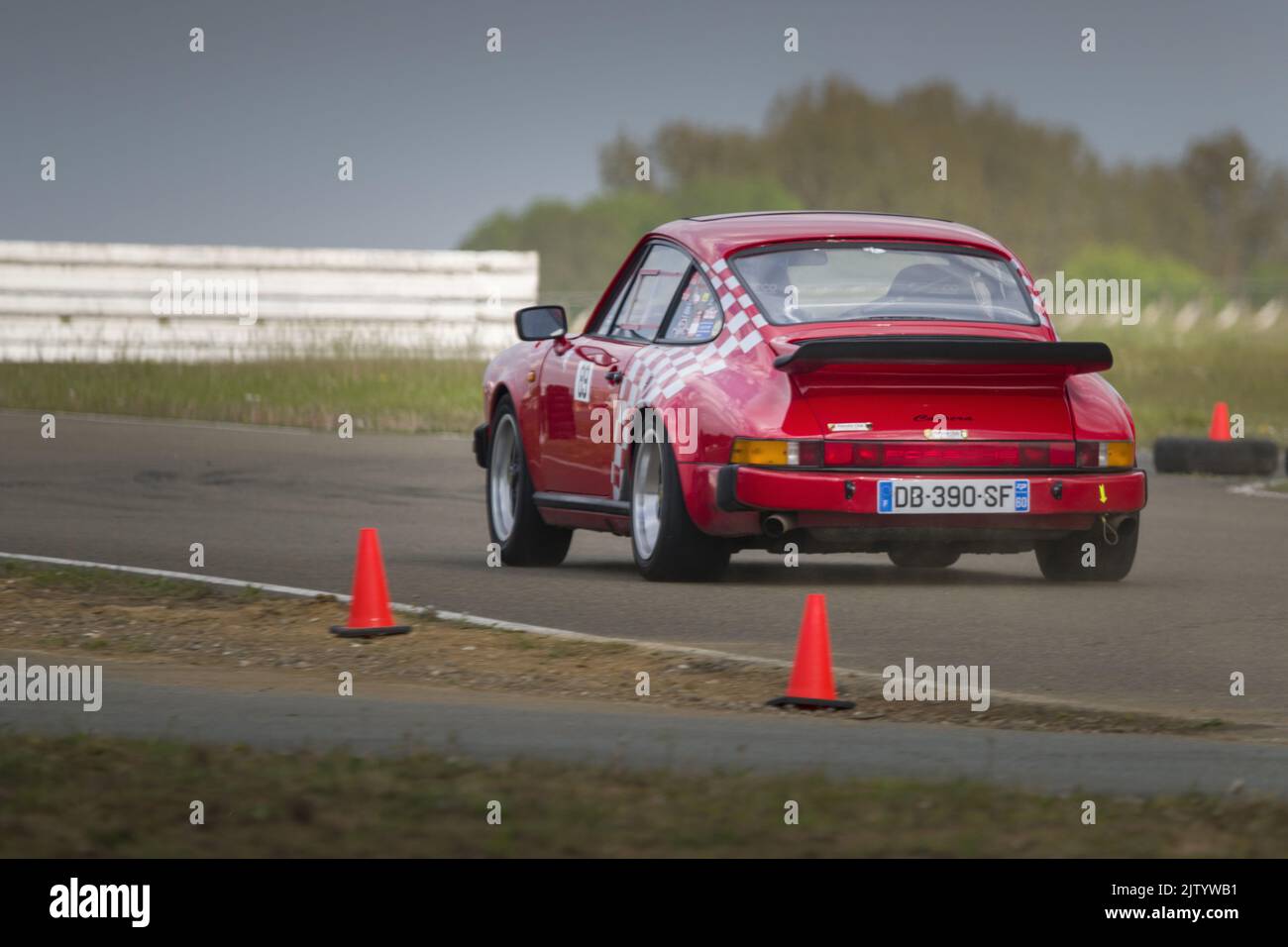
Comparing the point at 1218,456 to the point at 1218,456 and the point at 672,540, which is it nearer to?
the point at 1218,456

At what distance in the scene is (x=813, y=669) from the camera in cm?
915

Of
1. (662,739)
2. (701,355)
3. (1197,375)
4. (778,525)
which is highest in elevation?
(701,355)

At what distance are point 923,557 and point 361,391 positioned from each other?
21.3 meters

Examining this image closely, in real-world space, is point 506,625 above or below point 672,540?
below

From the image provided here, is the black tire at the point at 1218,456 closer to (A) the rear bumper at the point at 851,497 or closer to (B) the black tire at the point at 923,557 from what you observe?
(B) the black tire at the point at 923,557

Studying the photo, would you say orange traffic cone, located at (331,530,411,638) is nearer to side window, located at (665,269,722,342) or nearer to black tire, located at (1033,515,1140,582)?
side window, located at (665,269,722,342)

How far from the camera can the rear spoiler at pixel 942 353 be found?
452 inches

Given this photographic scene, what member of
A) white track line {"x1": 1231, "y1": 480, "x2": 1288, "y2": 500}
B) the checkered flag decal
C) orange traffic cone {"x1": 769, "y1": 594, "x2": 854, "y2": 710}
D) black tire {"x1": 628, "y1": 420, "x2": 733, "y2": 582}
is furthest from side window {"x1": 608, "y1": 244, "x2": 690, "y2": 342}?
white track line {"x1": 1231, "y1": 480, "x2": 1288, "y2": 500}

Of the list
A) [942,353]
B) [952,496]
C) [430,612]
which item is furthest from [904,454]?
[430,612]

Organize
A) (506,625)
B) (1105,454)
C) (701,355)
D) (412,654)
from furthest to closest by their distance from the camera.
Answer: (701,355) → (1105,454) → (506,625) → (412,654)

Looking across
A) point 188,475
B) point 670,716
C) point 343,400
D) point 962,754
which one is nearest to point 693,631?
point 670,716

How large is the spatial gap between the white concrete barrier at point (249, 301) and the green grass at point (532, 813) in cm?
3276

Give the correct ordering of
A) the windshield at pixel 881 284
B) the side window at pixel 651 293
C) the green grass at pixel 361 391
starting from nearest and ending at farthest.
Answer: the windshield at pixel 881 284
the side window at pixel 651 293
the green grass at pixel 361 391

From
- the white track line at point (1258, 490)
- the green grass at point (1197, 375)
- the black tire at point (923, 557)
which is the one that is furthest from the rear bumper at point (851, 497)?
the green grass at point (1197, 375)
